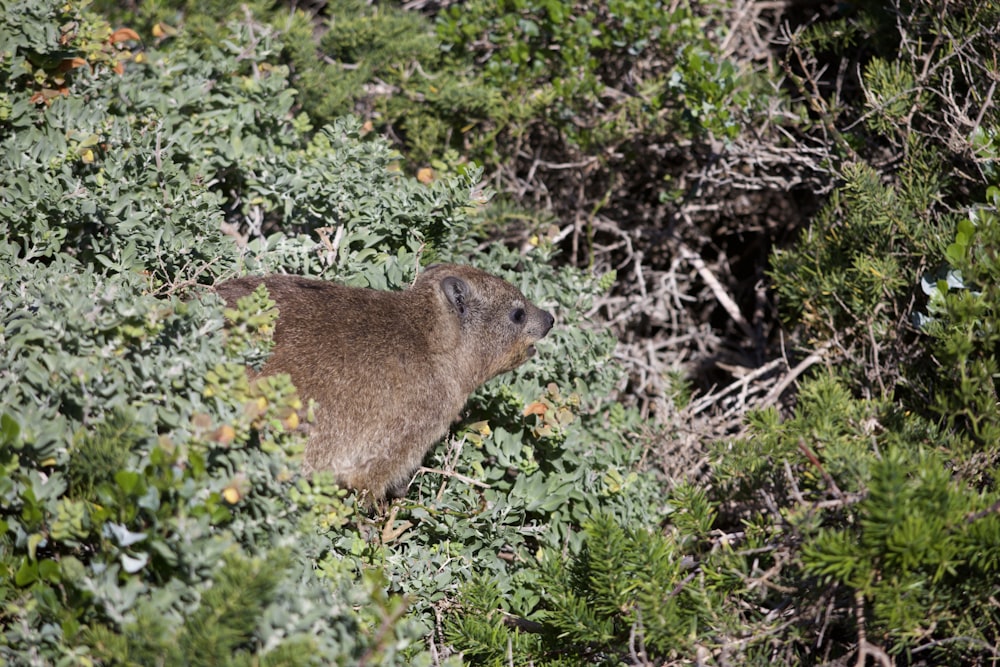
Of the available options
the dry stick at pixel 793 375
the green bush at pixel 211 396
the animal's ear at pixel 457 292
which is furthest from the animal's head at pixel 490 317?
the dry stick at pixel 793 375

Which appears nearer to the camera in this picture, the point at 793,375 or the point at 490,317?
the point at 490,317

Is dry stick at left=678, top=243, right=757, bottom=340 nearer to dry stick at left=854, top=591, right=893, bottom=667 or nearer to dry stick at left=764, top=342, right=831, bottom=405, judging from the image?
dry stick at left=764, top=342, right=831, bottom=405

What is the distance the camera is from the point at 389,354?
3.86m

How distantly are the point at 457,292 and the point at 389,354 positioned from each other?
1.67 ft

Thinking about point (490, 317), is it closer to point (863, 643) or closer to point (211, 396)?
point (211, 396)

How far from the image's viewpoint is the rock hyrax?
11.8 ft

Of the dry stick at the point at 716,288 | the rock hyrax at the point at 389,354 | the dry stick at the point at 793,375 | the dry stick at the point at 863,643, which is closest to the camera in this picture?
the dry stick at the point at 863,643

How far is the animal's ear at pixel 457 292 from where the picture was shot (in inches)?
162

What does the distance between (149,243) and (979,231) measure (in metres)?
3.43

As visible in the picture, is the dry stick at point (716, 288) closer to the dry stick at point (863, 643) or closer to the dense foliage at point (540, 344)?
the dense foliage at point (540, 344)

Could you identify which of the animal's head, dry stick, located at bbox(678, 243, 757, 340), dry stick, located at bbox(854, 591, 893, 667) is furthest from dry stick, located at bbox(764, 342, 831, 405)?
dry stick, located at bbox(854, 591, 893, 667)

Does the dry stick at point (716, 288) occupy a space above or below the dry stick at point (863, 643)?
below

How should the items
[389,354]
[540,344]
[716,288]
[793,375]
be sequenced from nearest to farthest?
[389,354], [540,344], [793,375], [716,288]

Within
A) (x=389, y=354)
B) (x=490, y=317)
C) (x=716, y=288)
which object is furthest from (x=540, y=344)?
(x=716, y=288)
